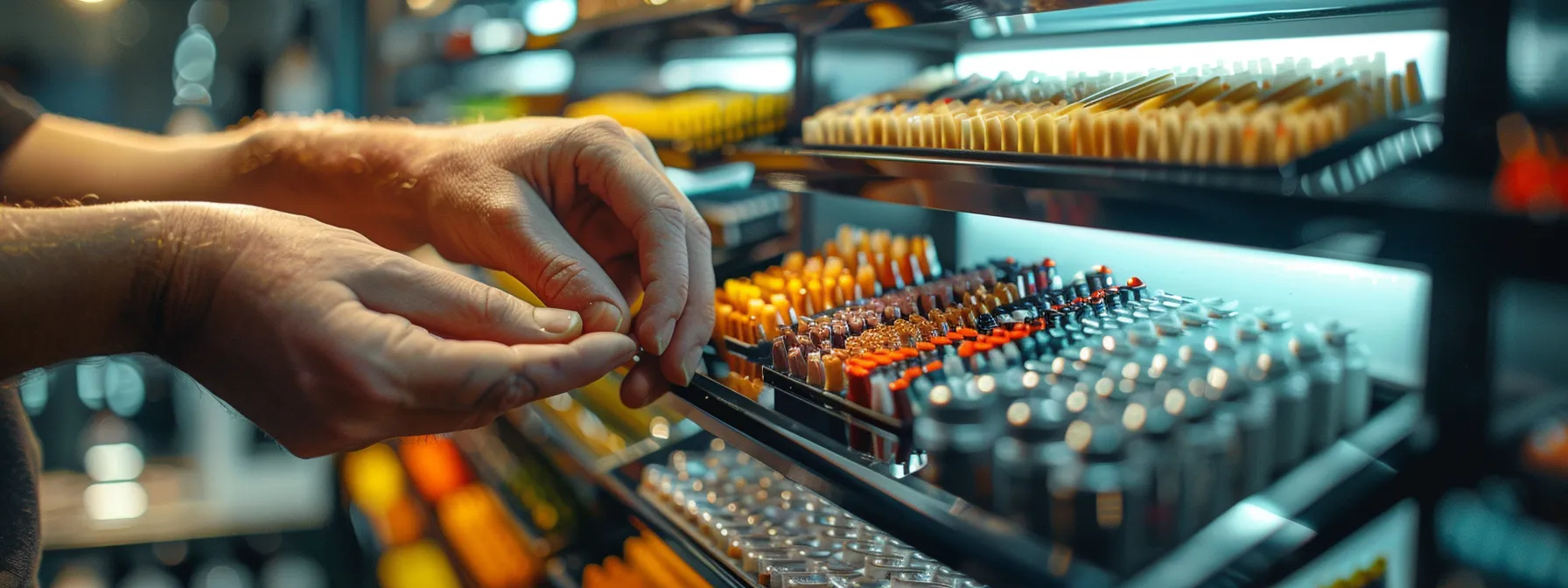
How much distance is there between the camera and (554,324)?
858mm

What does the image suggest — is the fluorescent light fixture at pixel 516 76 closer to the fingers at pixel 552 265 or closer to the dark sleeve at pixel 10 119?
the dark sleeve at pixel 10 119

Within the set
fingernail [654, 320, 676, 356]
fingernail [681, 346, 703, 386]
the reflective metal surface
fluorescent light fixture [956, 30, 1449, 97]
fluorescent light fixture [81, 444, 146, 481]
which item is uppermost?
fluorescent light fixture [956, 30, 1449, 97]

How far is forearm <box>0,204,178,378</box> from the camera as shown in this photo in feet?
2.52

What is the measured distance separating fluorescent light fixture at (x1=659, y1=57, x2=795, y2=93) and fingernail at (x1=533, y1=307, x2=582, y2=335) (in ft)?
5.03

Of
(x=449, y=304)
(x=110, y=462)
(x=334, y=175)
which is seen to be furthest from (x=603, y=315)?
(x=110, y=462)

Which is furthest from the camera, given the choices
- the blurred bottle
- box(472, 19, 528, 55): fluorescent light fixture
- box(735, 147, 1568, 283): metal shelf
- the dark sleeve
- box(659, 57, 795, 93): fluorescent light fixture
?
the blurred bottle

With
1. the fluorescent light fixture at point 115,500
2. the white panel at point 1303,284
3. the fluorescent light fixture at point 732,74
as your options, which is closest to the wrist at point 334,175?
the white panel at point 1303,284

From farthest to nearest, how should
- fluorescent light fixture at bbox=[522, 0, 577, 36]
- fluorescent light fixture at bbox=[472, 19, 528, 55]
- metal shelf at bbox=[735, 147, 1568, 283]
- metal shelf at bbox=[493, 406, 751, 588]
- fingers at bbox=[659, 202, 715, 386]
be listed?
1. fluorescent light fixture at bbox=[472, 19, 528, 55]
2. fluorescent light fixture at bbox=[522, 0, 577, 36]
3. metal shelf at bbox=[493, 406, 751, 588]
4. fingers at bbox=[659, 202, 715, 386]
5. metal shelf at bbox=[735, 147, 1568, 283]

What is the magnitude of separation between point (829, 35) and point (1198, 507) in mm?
1247

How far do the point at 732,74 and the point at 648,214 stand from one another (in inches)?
66.1

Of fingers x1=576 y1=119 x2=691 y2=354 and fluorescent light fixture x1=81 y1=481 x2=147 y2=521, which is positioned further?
fluorescent light fixture x1=81 y1=481 x2=147 y2=521

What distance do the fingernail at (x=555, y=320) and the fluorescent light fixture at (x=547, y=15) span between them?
75.4 inches

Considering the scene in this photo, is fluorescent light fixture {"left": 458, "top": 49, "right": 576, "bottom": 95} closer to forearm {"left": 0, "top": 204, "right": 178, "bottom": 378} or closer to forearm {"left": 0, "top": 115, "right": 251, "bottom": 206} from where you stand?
forearm {"left": 0, "top": 115, "right": 251, "bottom": 206}

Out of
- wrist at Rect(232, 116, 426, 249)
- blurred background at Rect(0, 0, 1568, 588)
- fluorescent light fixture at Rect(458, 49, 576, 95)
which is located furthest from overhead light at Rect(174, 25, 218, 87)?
wrist at Rect(232, 116, 426, 249)
